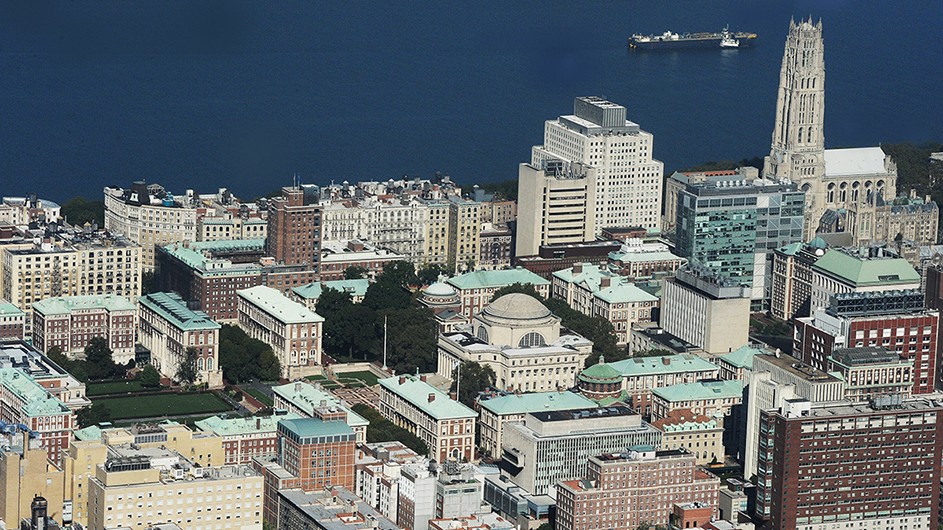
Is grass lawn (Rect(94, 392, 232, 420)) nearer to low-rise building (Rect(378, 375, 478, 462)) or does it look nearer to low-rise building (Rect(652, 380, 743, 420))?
low-rise building (Rect(378, 375, 478, 462))

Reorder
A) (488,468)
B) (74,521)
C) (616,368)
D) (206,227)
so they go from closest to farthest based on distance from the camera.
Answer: (74,521) < (488,468) < (616,368) < (206,227)

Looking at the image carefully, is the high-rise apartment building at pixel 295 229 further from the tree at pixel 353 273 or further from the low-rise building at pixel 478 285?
the low-rise building at pixel 478 285

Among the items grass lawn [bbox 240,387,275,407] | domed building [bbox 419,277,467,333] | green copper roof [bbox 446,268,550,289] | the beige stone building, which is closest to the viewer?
grass lawn [bbox 240,387,275,407]

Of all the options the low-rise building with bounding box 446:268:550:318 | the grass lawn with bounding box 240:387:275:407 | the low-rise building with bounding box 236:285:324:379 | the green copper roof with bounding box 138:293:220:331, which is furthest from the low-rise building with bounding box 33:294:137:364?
the low-rise building with bounding box 446:268:550:318

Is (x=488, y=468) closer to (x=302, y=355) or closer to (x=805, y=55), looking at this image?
(x=302, y=355)

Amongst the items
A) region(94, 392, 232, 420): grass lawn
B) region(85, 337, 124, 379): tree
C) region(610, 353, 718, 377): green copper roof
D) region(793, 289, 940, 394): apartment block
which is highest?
region(793, 289, 940, 394): apartment block

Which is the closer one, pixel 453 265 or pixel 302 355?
pixel 302 355

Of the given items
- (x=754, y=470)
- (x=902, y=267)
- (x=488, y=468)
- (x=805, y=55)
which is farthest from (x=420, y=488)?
(x=805, y=55)
